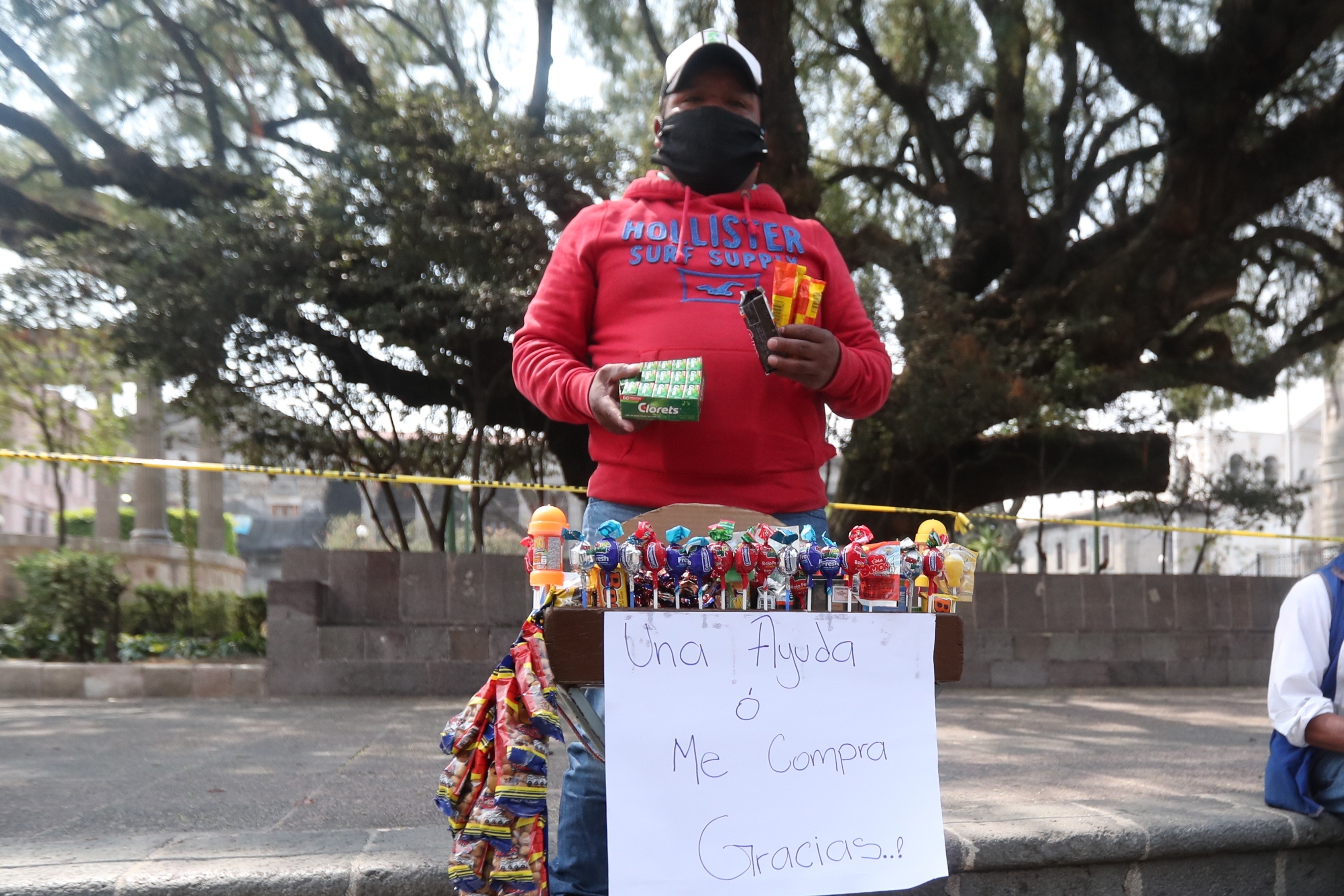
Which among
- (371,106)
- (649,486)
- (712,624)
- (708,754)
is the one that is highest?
(371,106)

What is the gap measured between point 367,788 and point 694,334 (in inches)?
97.4

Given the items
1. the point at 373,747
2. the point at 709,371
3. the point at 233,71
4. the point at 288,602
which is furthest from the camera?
the point at 233,71

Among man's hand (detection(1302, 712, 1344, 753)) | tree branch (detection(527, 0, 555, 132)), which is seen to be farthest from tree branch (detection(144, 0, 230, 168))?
man's hand (detection(1302, 712, 1344, 753))

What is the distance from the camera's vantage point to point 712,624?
1.84 meters

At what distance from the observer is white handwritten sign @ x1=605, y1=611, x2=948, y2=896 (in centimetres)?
178

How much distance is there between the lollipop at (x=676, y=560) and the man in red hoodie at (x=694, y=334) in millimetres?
278

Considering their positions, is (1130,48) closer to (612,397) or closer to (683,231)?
(683,231)

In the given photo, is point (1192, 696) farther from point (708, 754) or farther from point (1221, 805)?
point (708, 754)

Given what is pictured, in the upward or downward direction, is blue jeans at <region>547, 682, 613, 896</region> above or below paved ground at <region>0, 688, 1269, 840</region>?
above

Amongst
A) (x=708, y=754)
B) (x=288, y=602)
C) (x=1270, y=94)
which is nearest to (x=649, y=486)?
(x=708, y=754)

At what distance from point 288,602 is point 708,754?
6.34 m

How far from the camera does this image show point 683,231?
2244mm

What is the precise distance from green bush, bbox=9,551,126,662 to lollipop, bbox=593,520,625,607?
26.7ft

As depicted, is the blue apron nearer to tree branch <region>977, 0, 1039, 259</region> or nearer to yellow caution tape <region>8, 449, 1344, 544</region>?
Result: yellow caution tape <region>8, 449, 1344, 544</region>
